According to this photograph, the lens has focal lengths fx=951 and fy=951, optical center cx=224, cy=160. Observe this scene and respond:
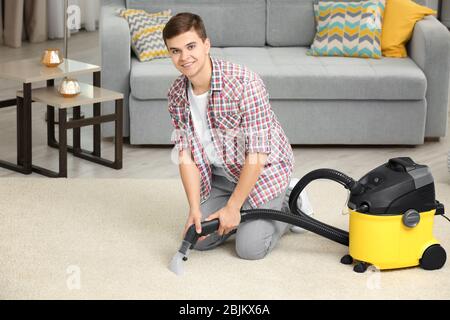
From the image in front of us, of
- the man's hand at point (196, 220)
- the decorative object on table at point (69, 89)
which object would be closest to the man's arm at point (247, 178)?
the man's hand at point (196, 220)

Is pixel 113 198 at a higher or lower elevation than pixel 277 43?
lower

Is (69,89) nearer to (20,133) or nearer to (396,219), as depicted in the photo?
(20,133)

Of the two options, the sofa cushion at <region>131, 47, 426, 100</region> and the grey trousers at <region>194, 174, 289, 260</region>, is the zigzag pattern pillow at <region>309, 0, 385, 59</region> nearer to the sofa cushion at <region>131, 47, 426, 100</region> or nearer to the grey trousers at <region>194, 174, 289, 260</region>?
the sofa cushion at <region>131, 47, 426, 100</region>

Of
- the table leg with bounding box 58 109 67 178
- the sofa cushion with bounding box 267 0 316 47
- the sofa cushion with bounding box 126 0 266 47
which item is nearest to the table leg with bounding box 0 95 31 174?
the table leg with bounding box 58 109 67 178

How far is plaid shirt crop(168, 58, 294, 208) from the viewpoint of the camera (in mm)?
3053

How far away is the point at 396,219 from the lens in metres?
2.97

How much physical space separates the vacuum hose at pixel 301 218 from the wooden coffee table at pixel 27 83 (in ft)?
4.16

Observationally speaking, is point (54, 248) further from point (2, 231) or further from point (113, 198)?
point (113, 198)

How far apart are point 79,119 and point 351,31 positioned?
4.65ft

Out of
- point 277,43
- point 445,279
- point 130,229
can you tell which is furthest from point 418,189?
point 277,43

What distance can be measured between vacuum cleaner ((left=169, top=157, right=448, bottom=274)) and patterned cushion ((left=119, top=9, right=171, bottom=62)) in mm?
1576

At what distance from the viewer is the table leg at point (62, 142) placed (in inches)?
157

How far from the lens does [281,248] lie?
330 centimetres

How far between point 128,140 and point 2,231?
49.3 inches
